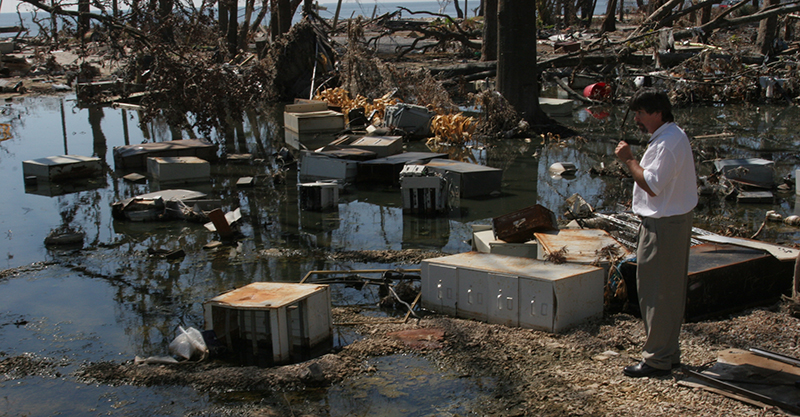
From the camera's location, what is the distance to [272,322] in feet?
14.9

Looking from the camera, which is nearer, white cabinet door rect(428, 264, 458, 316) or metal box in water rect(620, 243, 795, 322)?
metal box in water rect(620, 243, 795, 322)

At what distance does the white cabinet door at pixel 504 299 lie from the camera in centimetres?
498

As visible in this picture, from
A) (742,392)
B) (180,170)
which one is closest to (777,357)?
(742,392)

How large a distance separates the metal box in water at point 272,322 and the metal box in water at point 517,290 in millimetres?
1020

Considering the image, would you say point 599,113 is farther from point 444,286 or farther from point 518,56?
point 444,286

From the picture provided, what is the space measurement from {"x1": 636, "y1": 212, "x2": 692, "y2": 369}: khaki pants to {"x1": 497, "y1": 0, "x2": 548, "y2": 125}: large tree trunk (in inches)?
416

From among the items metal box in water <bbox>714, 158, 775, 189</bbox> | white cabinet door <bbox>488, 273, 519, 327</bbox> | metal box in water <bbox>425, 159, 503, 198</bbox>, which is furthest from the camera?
metal box in water <bbox>425, 159, 503, 198</bbox>

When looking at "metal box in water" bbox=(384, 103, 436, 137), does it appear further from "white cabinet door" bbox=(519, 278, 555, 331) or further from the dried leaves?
"white cabinet door" bbox=(519, 278, 555, 331)


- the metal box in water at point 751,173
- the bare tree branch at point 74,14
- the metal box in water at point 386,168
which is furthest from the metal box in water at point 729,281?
the bare tree branch at point 74,14

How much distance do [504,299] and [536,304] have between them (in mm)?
255

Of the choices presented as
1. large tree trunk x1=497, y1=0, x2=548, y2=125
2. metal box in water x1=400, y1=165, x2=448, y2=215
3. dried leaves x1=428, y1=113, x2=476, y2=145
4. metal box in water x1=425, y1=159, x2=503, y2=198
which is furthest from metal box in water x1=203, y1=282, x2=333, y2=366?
large tree trunk x1=497, y1=0, x2=548, y2=125

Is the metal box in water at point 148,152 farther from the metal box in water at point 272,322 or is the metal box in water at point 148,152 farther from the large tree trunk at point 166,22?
the metal box in water at point 272,322

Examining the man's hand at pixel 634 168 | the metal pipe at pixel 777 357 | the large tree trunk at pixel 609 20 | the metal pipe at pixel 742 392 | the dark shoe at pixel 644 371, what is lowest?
the dark shoe at pixel 644 371

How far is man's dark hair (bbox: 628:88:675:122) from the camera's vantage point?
3916mm
